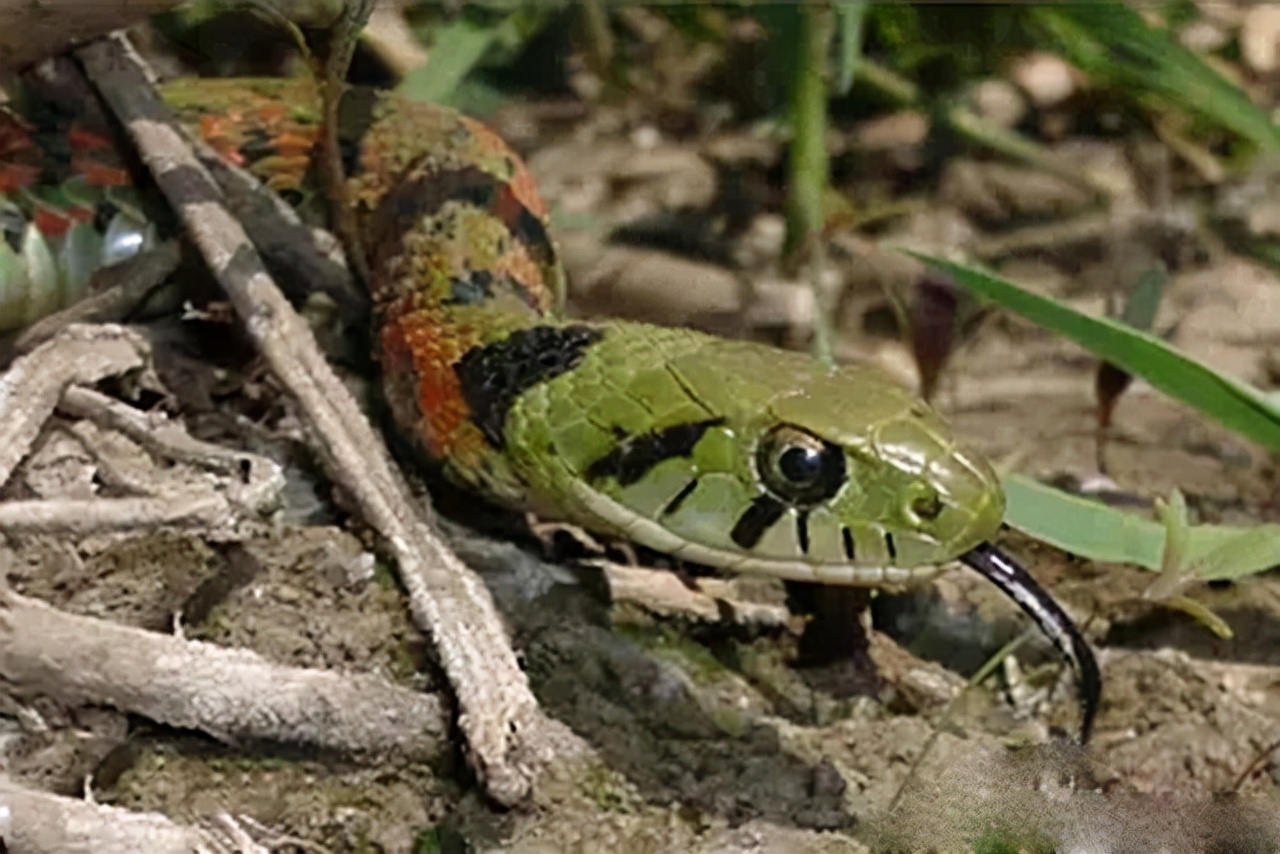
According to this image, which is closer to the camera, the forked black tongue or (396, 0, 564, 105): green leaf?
the forked black tongue

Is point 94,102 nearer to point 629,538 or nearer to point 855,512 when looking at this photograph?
point 629,538

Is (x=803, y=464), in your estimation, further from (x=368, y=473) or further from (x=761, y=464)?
(x=368, y=473)

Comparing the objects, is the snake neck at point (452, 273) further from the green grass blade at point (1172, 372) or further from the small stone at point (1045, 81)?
the small stone at point (1045, 81)

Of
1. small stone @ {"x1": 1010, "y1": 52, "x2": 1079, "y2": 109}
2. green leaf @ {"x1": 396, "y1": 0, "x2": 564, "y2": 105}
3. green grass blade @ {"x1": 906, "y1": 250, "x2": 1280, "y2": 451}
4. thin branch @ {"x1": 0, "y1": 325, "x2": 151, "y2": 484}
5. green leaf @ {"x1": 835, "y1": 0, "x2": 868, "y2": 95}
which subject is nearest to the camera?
thin branch @ {"x1": 0, "y1": 325, "x2": 151, "y2": 484}

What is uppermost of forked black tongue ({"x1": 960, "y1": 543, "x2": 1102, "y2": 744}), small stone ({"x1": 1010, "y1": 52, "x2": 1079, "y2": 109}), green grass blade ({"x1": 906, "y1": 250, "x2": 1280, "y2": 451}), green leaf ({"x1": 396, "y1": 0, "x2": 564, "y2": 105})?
green leaf ({"x1": 396, "y1": 0, "x2": 564, "y2": 105})

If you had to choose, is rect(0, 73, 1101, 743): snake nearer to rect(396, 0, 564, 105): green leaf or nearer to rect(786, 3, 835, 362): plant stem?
rect(396, 0, 564, 105): green leaf

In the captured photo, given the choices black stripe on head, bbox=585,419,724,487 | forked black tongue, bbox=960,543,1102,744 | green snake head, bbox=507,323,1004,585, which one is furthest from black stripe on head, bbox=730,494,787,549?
forked black tongue, bbox=960,543,1102,744
